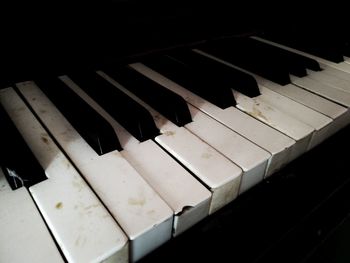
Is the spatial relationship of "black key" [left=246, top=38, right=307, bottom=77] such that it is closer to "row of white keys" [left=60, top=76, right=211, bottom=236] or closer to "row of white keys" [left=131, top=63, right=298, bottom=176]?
"row of white keys" [left=131, top=63, right=298, bottom=176]

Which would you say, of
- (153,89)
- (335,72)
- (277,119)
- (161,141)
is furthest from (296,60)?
(161,141)

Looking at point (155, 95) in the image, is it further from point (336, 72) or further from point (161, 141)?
point (336, 72)

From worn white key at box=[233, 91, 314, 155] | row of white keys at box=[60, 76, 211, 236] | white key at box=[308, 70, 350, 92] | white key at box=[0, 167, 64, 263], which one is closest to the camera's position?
white key at box=[0, 167, 64, 263]

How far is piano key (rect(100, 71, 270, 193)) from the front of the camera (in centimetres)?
61

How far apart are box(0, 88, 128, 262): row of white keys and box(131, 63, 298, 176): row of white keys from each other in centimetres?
36

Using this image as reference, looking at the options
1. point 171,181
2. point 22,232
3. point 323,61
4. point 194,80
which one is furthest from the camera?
point 323,61

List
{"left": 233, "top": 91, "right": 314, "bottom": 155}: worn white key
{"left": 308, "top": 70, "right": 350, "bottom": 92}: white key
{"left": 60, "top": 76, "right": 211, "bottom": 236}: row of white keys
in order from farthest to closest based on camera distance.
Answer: {"left": 308, "top": 70, "right": 350, "bottom": 92}: white key → {"left": 233, "top": 91, "right": 314, "bottom": 155}: worn white key → {"left": 60, "top": 76, "right": 211, "bottom": 236}: row of white keys

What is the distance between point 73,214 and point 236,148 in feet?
1.13

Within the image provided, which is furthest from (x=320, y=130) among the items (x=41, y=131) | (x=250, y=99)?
(x=41, y=131)

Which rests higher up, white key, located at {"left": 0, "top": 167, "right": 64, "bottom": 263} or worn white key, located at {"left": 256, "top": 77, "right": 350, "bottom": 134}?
worn white key, located at {"left": 256, "top": 77, "right": 350, "bottom": 134}

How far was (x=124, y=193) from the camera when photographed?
0.51 metres

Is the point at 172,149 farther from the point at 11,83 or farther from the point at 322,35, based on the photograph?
the point at 322,35

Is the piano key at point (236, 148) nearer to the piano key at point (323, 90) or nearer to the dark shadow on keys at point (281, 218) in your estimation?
the dark shadow on keys at point (281, 218)

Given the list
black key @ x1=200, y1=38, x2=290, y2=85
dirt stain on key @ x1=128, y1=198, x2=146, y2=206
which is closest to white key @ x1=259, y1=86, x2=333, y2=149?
black key @ x1=200, y1=38, x2=290, y2=85
